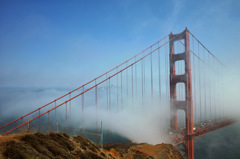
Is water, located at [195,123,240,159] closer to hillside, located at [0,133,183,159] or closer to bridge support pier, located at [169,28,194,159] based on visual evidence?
bridge support pier, located at [169,28,194,159]

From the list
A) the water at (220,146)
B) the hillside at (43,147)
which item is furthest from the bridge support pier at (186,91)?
the water at (220,146)

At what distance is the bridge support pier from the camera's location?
22.8 metres

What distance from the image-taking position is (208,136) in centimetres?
6806

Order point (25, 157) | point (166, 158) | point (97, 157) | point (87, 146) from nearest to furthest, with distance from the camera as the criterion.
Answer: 1. point (25, 157)
2. point (97, 157)
3. point (87, 146)
4. point (166, 158)

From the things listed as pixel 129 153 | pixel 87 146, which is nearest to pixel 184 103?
pixel 129 153

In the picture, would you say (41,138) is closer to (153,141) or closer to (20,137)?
(20,137)

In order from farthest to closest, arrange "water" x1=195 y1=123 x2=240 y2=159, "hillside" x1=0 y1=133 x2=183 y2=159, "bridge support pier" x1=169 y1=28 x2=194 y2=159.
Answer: "water" x1=195 y1=123 x2=240 y2=159 → "bridge support pier" x1=169 y1=28 x2=194 y2=159 → "hillside" x1=0 y1=133 x2=183 y2=159

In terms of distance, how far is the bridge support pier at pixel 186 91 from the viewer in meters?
22.8

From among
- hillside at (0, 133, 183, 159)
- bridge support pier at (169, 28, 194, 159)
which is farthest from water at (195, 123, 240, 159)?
hillside at (0, 133, 183, 159)

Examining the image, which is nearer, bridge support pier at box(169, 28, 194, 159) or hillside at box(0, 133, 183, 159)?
hillside at box(0, 133, 183, 159)

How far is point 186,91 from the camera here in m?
23.9

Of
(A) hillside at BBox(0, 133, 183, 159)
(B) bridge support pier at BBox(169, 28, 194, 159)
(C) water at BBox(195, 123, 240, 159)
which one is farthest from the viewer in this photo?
(C) water at BBox(195, 123, 240, 159)

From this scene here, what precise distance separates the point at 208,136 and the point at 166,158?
64953 mm

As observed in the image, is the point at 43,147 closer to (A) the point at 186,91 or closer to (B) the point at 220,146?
(A) the point at 186,91
